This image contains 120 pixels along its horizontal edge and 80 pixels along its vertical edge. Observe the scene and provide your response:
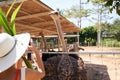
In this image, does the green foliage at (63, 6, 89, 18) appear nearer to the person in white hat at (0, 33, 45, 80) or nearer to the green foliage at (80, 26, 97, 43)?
the green foliage at (80, 26, 97, 43)

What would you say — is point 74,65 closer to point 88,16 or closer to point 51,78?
point 51,78

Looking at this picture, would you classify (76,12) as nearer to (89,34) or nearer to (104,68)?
(89,34)

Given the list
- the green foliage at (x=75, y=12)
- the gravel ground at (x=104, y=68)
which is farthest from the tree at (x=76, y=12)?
the gravel ground at (x=104, y=68)

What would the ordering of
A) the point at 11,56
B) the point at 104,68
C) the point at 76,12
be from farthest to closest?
1. the point at 76,12
2. the point at 104,68
3. the point at 11,56

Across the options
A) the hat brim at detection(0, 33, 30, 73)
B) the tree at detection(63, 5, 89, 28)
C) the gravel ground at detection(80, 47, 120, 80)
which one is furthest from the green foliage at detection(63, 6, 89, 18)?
the hat brim at detection(0, 33, 30, 73)

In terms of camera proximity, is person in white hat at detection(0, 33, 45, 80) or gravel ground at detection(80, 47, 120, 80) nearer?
person in white hat at detection(0, 33, 45, 80)

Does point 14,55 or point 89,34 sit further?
point 89,34

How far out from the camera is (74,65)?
203 inches

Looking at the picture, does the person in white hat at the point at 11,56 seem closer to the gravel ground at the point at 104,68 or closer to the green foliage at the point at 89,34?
the gravel ground at the point at 104,68

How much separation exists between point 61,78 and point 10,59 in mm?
3141

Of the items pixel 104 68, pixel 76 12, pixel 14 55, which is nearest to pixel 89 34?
pixel 76 12

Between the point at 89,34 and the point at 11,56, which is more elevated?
the point at 11,56

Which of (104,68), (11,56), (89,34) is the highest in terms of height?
(11,56)

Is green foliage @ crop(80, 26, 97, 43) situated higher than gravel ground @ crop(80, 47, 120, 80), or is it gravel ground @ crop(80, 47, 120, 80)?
green foliage @ crop(80, 26, 97, 43)
